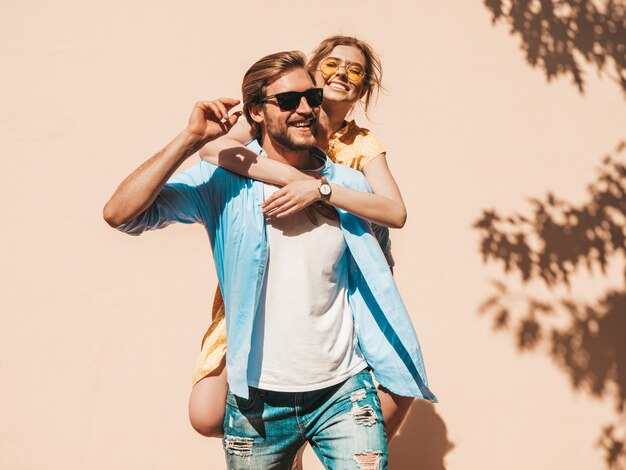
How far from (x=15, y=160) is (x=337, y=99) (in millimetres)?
2369

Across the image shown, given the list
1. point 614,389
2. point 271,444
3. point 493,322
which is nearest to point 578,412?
point 614,389

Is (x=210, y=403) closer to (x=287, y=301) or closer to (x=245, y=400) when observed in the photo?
(x=245, y=400)

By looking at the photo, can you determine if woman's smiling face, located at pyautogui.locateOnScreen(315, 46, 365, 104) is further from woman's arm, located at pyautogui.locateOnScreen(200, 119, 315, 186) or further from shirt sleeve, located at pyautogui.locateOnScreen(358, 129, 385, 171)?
woman's arm, located at pyautogui.locateOnScreen(200, 119, 315, 186)

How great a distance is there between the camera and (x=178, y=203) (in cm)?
235

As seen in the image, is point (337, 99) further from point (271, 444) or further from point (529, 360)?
point (529, 360)

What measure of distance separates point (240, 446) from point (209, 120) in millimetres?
1192

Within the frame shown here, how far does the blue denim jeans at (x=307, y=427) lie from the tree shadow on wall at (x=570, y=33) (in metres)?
3.49

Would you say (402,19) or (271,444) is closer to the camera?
(271,444)

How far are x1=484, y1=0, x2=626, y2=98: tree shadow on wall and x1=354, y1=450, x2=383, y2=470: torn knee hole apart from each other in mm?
3592

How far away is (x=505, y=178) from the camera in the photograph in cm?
472

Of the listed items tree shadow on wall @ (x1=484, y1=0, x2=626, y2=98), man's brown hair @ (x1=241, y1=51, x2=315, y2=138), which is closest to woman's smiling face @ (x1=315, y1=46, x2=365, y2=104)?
man's brown hair @ (x1=241, y1=51, x2=315, y2=138)

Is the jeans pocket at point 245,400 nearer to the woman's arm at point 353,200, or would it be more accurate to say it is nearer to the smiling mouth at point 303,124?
the woman's arm at point 353,200

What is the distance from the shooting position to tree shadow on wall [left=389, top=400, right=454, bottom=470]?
4.38 m

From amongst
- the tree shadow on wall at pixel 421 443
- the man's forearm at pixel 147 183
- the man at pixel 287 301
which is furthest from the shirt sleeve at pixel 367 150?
the tree shadow on wall at pixel 421 443
